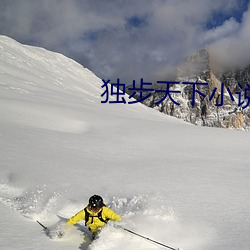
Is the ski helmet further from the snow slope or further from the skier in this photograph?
the snow slope

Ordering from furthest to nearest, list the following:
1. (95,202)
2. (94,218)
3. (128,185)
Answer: (128,185), (94,218), (95,202)

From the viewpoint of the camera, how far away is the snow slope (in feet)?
17.1

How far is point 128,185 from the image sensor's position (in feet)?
24.9

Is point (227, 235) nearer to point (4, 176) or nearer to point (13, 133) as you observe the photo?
point (4, 176)

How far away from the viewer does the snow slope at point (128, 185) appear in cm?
521

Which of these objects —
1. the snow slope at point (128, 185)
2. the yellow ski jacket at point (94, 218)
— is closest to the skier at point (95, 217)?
the yellow ski jacket at point (94, 218)

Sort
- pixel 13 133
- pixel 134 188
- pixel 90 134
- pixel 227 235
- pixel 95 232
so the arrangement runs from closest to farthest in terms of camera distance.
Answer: pixel 227 235 → pixel 95 232 → pixel 134 188 → pixel 13 133 → pixel 90 134

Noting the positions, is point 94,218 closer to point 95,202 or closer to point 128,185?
point 95,202

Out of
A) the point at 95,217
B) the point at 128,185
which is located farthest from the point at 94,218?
the point at 128,185

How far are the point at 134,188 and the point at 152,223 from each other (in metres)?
1.73

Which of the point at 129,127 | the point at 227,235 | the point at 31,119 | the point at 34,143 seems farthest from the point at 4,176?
the point at 129,127

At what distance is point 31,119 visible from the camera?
1534cm

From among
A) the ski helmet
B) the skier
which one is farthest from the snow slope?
the ski helmet

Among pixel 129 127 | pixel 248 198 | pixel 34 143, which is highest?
pixel 129 127
